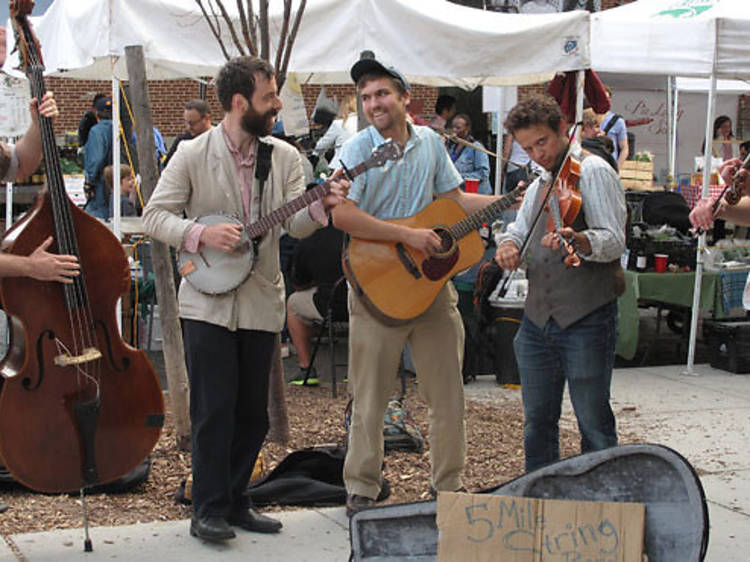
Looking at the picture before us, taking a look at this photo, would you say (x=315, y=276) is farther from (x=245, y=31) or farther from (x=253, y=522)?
(x=253, y=522)

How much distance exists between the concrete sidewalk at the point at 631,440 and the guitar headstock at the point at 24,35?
1.93 m

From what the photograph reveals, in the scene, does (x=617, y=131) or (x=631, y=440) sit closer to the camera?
(x=631, y=440)

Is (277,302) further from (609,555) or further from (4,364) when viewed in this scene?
(609,555)

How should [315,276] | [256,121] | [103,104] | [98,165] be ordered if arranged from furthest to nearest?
[103,104] < [98,165] < [315,276] < [256,121]

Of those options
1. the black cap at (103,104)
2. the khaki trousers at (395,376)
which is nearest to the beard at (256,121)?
the khaki trousers at (395,376)

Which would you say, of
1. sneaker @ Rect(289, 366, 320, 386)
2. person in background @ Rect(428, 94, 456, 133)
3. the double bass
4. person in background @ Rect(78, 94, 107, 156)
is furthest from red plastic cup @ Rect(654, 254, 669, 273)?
person in background @ Rect(78, 94, 107, 156)

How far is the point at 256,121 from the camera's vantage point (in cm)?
421

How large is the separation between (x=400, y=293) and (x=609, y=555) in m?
1.66

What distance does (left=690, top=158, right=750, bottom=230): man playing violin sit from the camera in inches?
146

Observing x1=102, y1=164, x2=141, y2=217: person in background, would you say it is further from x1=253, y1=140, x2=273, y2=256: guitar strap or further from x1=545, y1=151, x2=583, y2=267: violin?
x1=545, y1=151, x2=583, y2=267: violin

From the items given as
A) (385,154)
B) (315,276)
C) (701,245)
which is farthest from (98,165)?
(385,154)

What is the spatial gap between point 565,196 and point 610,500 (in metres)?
1.20

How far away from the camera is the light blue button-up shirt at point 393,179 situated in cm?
445

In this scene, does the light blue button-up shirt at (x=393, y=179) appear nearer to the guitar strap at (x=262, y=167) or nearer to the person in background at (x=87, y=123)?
the guitar strap at (x=262, y=167)
